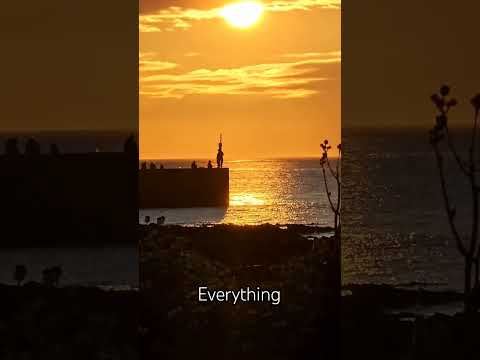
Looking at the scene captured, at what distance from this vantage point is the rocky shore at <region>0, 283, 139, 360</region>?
13.8ft

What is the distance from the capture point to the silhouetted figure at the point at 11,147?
7.41 m

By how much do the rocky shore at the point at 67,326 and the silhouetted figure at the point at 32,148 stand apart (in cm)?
229

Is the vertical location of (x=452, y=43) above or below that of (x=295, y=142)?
above

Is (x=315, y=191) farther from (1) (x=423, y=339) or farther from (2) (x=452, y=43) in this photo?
(2) (x=452, y=43)

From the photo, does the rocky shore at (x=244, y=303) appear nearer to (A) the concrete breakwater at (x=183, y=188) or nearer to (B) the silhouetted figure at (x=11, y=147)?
(A) the concrete breakwater at (x=183, y=188)

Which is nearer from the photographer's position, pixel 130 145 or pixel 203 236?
pixel 203 236

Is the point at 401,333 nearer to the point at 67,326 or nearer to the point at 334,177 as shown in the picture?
the point at 334,177

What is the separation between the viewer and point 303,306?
3.89 metres

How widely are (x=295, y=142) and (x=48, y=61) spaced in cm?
234

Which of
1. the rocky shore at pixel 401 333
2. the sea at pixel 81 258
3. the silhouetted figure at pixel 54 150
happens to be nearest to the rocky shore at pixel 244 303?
the rocky shore at pixel 401 333

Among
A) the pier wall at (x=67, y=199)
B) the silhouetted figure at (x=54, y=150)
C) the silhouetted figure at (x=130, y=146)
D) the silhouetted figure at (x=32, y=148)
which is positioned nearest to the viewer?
the silhouetted figure at (x=130, y=146)

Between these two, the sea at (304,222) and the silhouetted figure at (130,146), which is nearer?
the sea at (304,222)

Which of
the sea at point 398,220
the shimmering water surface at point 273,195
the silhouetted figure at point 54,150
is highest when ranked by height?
the silhouetted figure at point 54,150

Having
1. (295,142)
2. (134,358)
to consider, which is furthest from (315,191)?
(134,358)
